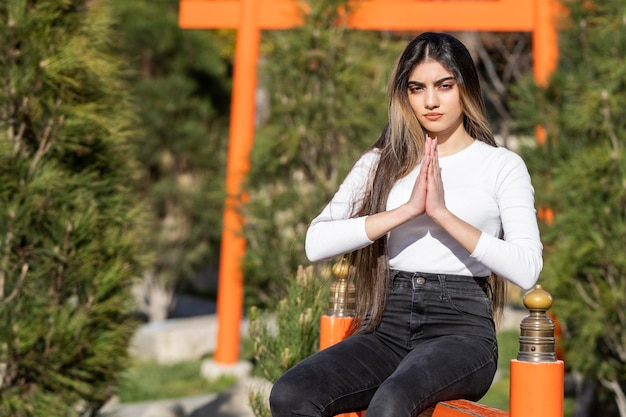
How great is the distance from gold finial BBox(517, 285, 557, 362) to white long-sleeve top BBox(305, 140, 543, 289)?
123mm

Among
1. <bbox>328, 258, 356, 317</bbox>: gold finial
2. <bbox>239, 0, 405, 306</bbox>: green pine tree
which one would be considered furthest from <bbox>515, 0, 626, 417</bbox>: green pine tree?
<bbox>328, 258, 356, 317</bbox>: gold finial

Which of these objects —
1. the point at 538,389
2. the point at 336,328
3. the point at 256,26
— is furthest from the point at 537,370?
the point at 256,26

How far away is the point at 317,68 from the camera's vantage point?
225 inches

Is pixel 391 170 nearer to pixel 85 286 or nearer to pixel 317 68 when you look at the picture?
pixel 85 286

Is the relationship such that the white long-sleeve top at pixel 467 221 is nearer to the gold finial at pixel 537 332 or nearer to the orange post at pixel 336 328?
the gold finial at pixel 537 332

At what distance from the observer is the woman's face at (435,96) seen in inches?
86.3

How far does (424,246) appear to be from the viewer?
85.2 inches

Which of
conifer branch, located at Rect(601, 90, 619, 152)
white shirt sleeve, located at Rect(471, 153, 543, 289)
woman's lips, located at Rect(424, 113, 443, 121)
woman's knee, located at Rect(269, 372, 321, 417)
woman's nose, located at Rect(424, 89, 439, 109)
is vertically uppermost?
conifer branch, located at Rect(601, 90, 619, 152)

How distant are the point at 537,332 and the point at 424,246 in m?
0.40

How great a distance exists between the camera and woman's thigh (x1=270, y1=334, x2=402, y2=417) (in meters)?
1.99

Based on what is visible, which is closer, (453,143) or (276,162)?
(453,143)

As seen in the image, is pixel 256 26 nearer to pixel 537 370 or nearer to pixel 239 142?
pixel 239 142

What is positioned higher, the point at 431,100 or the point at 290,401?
the point at 431,100

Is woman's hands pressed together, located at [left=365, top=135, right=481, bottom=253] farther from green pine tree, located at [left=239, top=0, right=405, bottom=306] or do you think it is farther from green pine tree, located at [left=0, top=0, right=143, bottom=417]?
green pine tree, located at [left=239, top=0, right=405, bottom=306]
